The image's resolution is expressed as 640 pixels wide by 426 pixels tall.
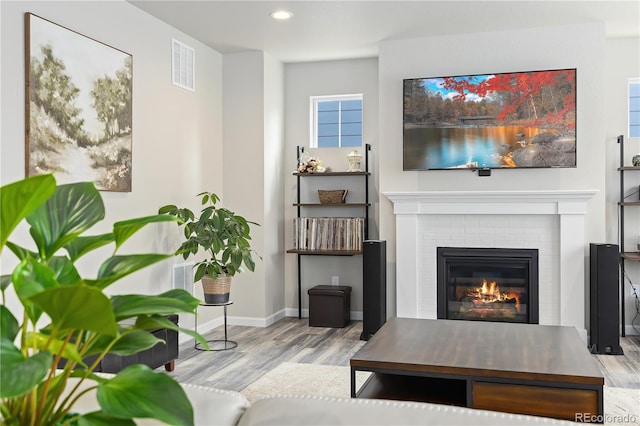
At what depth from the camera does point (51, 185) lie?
727 mm

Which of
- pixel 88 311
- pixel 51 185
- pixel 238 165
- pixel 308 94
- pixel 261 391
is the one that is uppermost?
pixel 308 94

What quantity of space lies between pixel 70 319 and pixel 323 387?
10.6 feet

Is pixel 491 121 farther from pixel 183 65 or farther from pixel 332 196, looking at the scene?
pixel 183 65

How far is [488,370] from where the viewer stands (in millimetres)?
2598

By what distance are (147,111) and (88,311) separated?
424cm

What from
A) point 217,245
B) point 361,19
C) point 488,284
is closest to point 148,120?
point 217,245

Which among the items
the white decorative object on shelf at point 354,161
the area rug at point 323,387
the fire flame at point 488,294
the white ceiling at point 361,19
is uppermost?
the white ceiling at point 361,19

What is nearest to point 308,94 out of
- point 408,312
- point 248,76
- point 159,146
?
point 248,76

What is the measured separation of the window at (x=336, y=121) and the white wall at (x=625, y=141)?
7.68 ft

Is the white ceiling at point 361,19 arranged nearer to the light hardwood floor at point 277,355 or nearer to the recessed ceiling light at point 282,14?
the recessed ceiling light at point 282,14

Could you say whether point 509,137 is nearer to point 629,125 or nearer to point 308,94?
point 629,125

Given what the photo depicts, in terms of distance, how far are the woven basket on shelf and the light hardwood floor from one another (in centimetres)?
123

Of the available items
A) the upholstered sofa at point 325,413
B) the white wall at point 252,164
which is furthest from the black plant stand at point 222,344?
the upholstered sofa at point 325,413

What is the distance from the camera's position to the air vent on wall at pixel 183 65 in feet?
16.4
